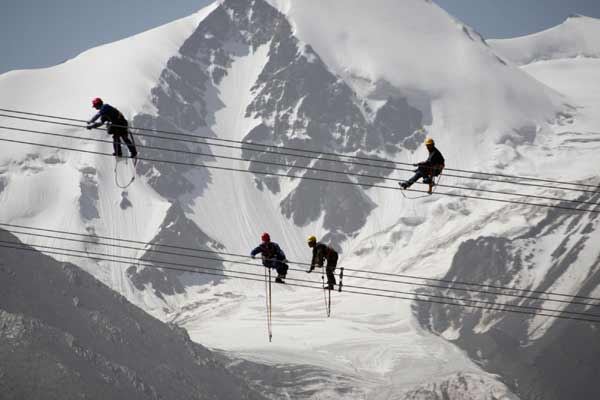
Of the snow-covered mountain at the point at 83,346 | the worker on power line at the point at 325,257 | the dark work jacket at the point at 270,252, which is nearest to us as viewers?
the dark work jacket at the point at 270,252

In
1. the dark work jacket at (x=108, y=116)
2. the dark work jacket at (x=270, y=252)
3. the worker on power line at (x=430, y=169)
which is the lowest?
the dark work jacket at (x=270, y=252)

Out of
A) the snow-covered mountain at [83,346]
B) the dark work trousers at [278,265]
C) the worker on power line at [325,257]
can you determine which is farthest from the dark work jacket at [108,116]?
the snow-covered mountain at [83,346]

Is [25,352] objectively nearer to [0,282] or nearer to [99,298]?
[0,282]

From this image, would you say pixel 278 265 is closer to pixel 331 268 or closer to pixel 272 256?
pixel 272 256

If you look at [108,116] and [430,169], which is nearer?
[108,116]

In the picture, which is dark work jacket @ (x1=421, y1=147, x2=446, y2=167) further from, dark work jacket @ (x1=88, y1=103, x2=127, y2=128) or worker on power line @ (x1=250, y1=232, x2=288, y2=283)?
dark work jacket @ (x1=88, y1=103, x2=127, y2=128)

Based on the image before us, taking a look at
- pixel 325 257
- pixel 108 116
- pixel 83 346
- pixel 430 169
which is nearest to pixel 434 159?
pixel 430 169

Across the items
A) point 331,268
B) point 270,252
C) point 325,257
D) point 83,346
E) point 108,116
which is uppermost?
point 108,116

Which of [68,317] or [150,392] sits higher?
[68,317]

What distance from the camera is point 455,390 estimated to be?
175250mm

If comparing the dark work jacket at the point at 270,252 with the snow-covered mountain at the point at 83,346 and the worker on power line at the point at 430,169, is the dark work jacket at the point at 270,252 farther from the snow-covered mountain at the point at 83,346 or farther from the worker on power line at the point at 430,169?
the snow-covered mountain at the point at 83,346

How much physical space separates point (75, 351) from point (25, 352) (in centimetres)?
731

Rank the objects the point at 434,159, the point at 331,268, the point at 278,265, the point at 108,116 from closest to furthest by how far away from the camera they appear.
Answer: the point at 108,116 < the point at 278,265 < the point at 434,159 < the point at 331,268

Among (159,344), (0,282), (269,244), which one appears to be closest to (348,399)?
(159,344)
